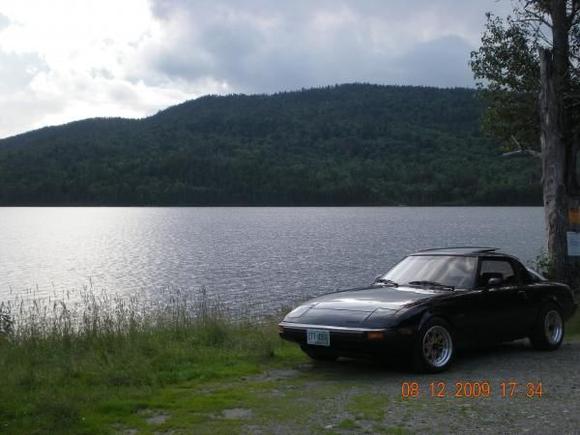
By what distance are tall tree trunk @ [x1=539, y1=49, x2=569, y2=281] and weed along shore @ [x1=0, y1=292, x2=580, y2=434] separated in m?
3.58

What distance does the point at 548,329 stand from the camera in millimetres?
9562

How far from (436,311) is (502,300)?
4.84 feet

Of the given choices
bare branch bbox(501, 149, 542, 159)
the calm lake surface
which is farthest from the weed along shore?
the calm lake surface

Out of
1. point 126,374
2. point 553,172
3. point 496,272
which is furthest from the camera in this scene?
point 553,172

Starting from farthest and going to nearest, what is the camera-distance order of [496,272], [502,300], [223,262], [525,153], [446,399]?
[223,262] → [525,153] → [496,272] → [502,300] → [446,399]

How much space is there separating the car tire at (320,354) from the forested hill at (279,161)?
13264 centimetres

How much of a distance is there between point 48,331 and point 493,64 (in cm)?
1254

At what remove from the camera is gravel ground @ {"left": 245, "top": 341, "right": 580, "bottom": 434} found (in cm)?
556

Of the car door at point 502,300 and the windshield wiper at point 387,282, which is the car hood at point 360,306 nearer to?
the windshield wiper at point 387,282

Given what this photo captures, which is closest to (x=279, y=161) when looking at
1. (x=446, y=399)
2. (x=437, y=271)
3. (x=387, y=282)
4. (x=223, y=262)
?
(x=223, y=262)

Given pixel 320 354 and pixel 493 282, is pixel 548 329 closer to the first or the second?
pixel 493 282

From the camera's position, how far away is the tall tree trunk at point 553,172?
1340cm

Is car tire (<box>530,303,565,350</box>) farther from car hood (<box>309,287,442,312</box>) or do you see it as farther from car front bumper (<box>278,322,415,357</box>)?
car front bumper (<box>278,322,415,357</box>)

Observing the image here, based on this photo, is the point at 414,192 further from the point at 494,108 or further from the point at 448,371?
the point at 448,371
